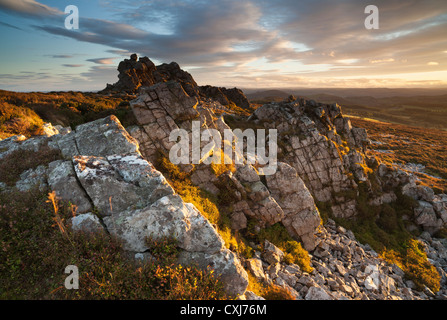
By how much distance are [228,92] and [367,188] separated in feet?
358

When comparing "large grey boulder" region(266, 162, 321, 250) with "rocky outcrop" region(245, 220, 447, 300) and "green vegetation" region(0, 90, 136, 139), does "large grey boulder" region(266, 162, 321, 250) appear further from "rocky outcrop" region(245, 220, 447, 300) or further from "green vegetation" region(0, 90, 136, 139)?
"green vegetation" region(0, 90, 136, 139)

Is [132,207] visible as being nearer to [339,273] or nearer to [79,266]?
[79,266]

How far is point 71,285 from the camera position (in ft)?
19.4

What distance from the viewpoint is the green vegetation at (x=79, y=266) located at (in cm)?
589

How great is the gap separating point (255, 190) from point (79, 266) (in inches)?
492

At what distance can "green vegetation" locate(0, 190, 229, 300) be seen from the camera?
589 cm

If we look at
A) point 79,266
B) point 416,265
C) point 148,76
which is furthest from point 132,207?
point 148,76

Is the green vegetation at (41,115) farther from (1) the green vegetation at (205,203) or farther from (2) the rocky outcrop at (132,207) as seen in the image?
(2) the rocky outcrop at (132,207)

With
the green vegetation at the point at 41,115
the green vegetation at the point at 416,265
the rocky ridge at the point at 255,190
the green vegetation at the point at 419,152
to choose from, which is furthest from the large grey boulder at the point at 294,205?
the green vegetation at the point at 419,152

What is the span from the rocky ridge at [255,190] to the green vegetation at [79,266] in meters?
0.54

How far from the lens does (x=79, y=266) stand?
6.34m

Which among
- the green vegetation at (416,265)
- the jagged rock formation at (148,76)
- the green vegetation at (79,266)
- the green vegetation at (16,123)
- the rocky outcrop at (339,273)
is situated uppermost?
the jagged rock formation at (148,76)

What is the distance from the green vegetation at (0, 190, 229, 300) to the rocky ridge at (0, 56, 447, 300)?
1.77 feet

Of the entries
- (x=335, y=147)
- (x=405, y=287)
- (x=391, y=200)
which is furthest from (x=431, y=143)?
(x=405, y=287)
